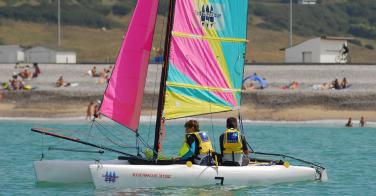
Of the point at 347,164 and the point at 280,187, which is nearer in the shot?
the point at 280,187

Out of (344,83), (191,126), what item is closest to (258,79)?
(344,83)

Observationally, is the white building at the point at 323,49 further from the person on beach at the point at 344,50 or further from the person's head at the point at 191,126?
the person's head at the point at 191,126

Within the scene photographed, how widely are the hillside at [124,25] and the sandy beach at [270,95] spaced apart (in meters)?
29.7

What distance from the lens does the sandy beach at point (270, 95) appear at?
65.1 meters

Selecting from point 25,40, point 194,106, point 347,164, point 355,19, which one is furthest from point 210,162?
point 355,19

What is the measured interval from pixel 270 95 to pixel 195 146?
40.3 meters

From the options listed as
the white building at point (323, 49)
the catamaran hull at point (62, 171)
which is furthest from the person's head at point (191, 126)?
the white building at point (323, 49)

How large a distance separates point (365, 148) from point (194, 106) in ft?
65.6

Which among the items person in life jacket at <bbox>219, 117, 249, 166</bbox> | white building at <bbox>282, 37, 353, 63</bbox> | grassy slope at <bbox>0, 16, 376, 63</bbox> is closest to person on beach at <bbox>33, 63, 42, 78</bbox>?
white building at <bbox>282, 37, 353, 63</bbox>

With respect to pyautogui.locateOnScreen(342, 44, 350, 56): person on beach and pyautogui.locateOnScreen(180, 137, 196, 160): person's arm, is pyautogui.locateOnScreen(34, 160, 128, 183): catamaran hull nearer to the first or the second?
pyautogui.locateOnScreen(180, 137, 196, 160): person's arm

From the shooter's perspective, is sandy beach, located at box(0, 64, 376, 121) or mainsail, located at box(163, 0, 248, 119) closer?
mainsail, located at box(163, 0, 248, 119)

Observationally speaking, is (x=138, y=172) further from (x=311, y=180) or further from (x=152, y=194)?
(x=311, y=180)

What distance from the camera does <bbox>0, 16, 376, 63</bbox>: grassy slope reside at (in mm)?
108688

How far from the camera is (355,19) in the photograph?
14225 centimetres
